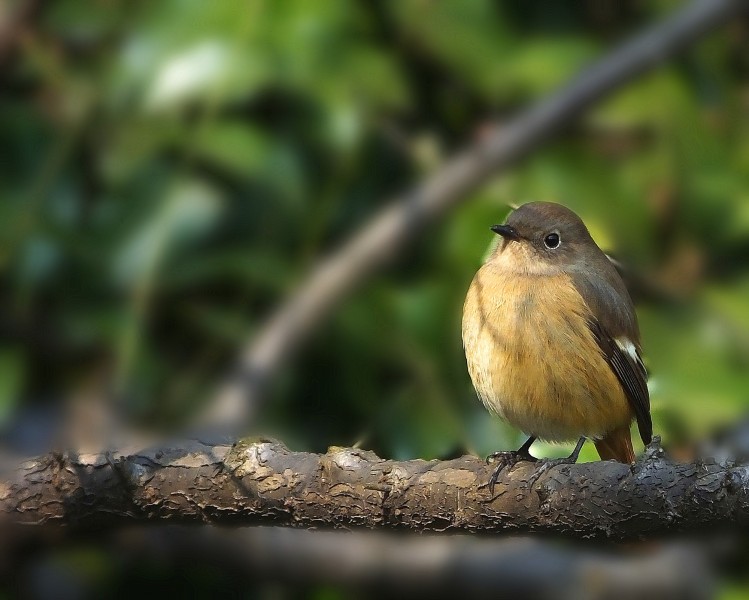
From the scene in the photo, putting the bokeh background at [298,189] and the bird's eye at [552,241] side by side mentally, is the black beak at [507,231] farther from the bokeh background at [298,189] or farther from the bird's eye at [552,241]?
the bokeh background at [298,189]

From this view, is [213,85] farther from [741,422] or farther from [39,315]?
[741,422]

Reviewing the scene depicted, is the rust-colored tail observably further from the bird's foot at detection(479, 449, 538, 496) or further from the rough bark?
the rough bark

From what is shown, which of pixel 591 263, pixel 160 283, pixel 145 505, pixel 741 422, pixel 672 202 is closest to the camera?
pixel 145 505

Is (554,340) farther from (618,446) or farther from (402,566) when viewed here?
(402,566)

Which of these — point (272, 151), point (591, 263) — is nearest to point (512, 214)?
point (591, 263)

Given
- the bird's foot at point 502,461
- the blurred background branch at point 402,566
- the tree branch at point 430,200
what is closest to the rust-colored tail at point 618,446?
the bird's foot at point 502,461

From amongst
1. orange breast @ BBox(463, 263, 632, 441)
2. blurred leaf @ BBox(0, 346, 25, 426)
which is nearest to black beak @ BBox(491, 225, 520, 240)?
orange breast @ BBox(463, 263, 632, 441)
